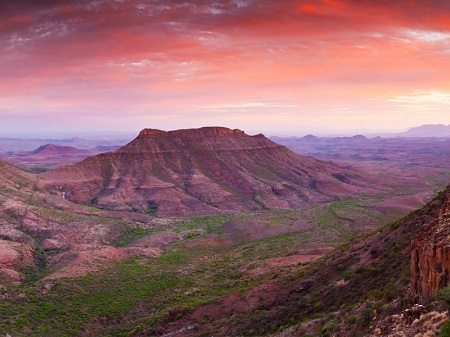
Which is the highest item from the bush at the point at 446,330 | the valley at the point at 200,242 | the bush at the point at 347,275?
the bush at the point at 446,330

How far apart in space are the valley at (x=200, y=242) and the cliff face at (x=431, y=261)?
1260 mm

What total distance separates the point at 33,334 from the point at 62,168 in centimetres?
7815

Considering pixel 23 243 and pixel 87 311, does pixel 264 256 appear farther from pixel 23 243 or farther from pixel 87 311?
pixel 23 243

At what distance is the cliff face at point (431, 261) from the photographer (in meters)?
11.5

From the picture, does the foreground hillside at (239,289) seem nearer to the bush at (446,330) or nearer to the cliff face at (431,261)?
the cliff face at (431,261)

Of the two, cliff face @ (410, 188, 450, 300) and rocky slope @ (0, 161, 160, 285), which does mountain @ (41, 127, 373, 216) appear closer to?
rocky slope @ (0, 161, 160, 285)

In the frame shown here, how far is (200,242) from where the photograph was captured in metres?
59.3

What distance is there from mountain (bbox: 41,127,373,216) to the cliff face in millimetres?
74825

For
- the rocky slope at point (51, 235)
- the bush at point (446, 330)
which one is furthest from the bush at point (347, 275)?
the rocky slope at point (51, 235)

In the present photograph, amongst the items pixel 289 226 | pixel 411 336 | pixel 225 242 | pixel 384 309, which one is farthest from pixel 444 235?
pixel 289 226

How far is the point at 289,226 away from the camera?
68875mm

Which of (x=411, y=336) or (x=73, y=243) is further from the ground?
(x=411, y=336)

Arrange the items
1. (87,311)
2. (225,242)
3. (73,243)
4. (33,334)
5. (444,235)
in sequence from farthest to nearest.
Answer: (225,242) → (73,243) → (87,311) → (33,334) → (444,235)

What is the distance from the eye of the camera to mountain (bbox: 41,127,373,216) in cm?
9075
